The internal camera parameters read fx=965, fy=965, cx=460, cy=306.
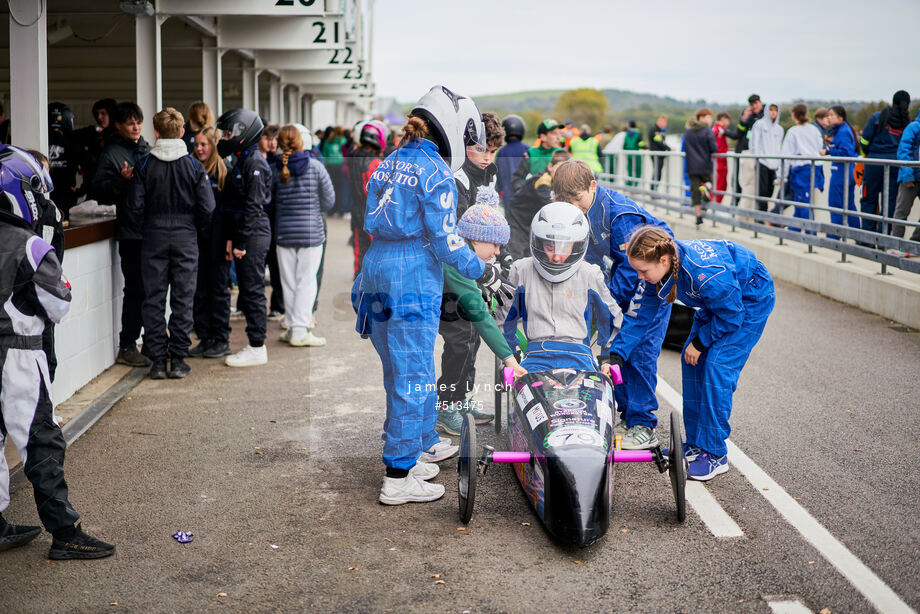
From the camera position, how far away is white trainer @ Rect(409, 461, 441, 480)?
5699 mm

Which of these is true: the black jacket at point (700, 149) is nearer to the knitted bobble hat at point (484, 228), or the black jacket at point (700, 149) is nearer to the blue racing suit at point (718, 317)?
the blue racing suit at point (718, 317)

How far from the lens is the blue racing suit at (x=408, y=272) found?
5203 mm

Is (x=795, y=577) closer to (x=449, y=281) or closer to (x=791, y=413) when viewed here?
(x=449, y=281)

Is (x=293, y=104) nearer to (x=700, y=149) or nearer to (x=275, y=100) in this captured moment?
(x=275, y=100)

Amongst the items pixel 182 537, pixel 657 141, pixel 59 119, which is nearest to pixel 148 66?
pixel 59 119

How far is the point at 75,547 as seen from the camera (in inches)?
185

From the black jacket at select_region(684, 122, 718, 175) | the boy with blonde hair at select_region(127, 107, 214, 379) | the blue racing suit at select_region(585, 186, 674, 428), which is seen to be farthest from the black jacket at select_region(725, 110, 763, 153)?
the blue racing suit at select_region(585, 186, 674, 428)

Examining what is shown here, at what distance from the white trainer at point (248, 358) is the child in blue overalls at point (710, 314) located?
460 centimetres

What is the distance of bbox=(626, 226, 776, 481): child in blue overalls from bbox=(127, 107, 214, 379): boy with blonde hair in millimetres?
4408

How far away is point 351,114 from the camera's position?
173ft

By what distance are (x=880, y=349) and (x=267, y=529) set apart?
22.3 feet

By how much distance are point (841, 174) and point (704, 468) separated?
8.92 metres

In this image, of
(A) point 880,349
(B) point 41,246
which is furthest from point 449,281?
(A) point 880,349

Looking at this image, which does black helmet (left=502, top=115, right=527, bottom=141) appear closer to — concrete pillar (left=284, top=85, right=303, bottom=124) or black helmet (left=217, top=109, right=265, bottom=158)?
black helmet (left=217, top=109, right=265, bottom=158)
